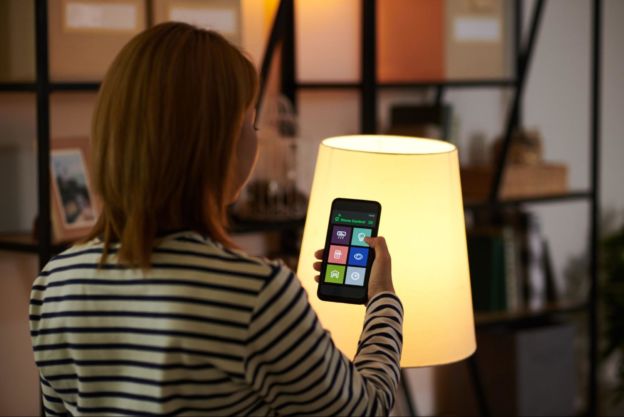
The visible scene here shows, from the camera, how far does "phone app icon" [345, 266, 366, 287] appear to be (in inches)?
61.7

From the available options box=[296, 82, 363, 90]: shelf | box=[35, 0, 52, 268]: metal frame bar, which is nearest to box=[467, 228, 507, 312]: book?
box=[296, 82, 363, 90]: shelf

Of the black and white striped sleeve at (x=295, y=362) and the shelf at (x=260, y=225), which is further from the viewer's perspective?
the shelf at (x=260, y=225)

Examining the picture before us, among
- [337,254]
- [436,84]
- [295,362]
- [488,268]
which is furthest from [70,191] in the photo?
[488,268]

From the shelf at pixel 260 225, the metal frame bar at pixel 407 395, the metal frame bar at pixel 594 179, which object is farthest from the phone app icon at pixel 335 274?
the metal frame bar at pixel 594 179

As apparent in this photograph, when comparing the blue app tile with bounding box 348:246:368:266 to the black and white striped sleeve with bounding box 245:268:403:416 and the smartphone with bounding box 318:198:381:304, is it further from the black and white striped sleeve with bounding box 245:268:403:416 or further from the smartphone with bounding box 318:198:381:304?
the black and white striped sleeve with bounding box 245:268:403:416

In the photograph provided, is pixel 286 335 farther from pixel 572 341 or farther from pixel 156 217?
pixel 572 341

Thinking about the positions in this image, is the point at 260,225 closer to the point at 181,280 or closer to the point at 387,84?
the point at 387,84

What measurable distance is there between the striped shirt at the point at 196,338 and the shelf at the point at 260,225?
1.45 meters

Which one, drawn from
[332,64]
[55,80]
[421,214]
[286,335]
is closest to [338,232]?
[421,214]

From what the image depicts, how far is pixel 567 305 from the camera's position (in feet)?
11.8

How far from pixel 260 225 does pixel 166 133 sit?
158 cm

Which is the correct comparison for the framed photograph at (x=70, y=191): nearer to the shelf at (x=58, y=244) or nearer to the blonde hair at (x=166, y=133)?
the shelf at (x=58, y=244)

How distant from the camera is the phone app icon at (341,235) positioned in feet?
5.26

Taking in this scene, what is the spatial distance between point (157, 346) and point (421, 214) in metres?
0.63
